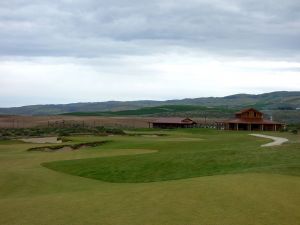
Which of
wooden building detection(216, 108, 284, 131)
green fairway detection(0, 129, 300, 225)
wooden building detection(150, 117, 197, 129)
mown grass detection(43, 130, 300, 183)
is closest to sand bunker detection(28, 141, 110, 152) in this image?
mown grass detection(43, 130, 300, 183)

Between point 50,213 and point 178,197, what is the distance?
5.11 meters

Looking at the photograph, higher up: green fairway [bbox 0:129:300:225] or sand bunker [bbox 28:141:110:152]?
green fairway [bbox 0:129:300:225]

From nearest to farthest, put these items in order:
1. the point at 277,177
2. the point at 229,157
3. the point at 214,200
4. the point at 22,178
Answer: the point at 214,200 → the point at 277,177 → the point at 22,178 → the point at 229,157

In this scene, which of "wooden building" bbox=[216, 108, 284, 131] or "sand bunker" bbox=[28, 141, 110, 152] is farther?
"wooden building" bbox=[216, 108, 284, 131]

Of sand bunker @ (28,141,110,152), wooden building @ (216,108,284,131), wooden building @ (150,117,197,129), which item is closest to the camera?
sand bunker @ (28,141,110,152)

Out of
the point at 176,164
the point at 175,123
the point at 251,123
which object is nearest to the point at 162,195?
the point at 176,164

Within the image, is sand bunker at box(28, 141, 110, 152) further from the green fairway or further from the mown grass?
the green fairway

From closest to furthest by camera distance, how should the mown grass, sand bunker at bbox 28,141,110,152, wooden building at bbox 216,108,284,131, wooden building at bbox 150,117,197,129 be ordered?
the mown grass → sand bunker at bbox 28,141,110,152 → wooden building at bbox 216,108,284,131 → wooden building at bbox 150,117,197,129

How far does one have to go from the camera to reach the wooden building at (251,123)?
95.7 meters

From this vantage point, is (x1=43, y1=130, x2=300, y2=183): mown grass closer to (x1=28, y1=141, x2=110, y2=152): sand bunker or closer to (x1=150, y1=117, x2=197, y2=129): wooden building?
(x1=28, y1=141, x2=110, y2=152): sand bunker

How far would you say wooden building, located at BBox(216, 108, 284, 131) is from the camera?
95694 millimetres

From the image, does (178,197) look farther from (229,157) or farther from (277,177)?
(229,157)

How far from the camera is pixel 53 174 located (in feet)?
108

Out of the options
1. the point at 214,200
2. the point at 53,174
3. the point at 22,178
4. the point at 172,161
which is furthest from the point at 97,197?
the point at 172,161
